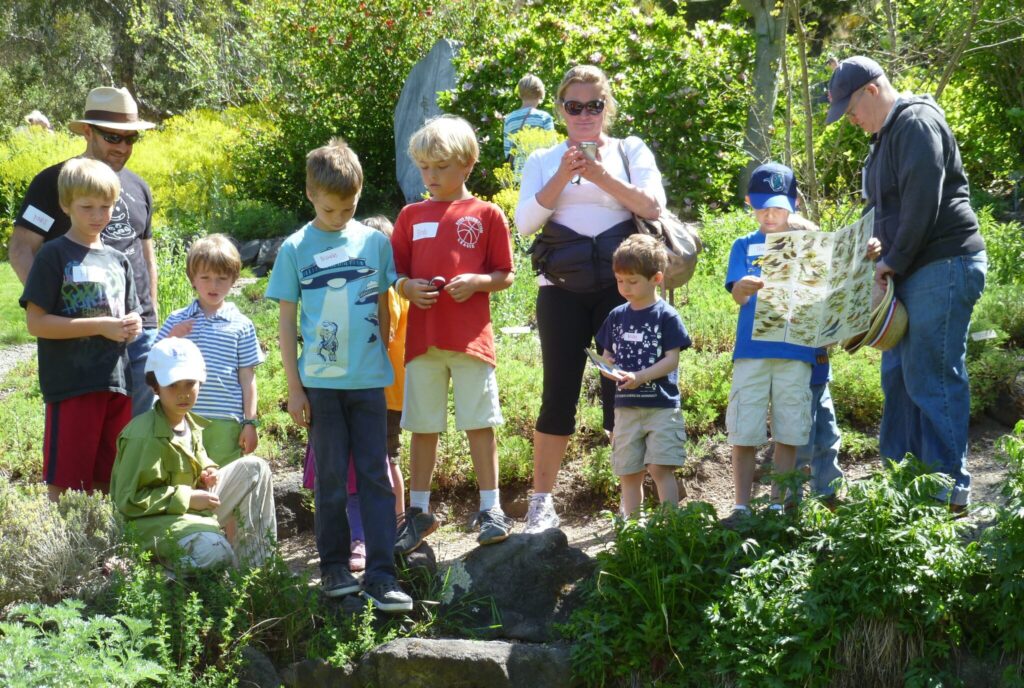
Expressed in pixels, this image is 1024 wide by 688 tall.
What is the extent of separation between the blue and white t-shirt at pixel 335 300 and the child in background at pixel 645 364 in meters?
0.96

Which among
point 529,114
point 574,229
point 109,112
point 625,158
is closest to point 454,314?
point 574,229

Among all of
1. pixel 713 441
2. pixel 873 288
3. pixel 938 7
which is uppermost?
pixel 938 7

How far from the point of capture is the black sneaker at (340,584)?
13.8ft

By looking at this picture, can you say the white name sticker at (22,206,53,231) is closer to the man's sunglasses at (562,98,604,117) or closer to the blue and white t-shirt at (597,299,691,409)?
the man's sunglasses at (562,98,604,117)

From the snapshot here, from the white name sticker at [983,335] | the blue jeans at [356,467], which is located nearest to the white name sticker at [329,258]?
the blue jeans at [356,467]

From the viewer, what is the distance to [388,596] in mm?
4086

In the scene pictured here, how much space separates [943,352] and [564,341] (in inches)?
59.3

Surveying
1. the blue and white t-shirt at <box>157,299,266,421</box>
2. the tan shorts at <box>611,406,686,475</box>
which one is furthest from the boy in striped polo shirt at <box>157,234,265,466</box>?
the tan shorts at <box>611,406,686,475</box>

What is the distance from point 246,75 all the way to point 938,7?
583 inches

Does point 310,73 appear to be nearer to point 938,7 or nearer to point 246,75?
point 246,75

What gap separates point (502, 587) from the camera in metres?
4.42

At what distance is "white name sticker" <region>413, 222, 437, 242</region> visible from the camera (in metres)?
4.42

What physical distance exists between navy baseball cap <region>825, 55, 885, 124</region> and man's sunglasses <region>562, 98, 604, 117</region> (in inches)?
36.1

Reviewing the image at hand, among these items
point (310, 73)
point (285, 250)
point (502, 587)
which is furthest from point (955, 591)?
point (310, 73)
